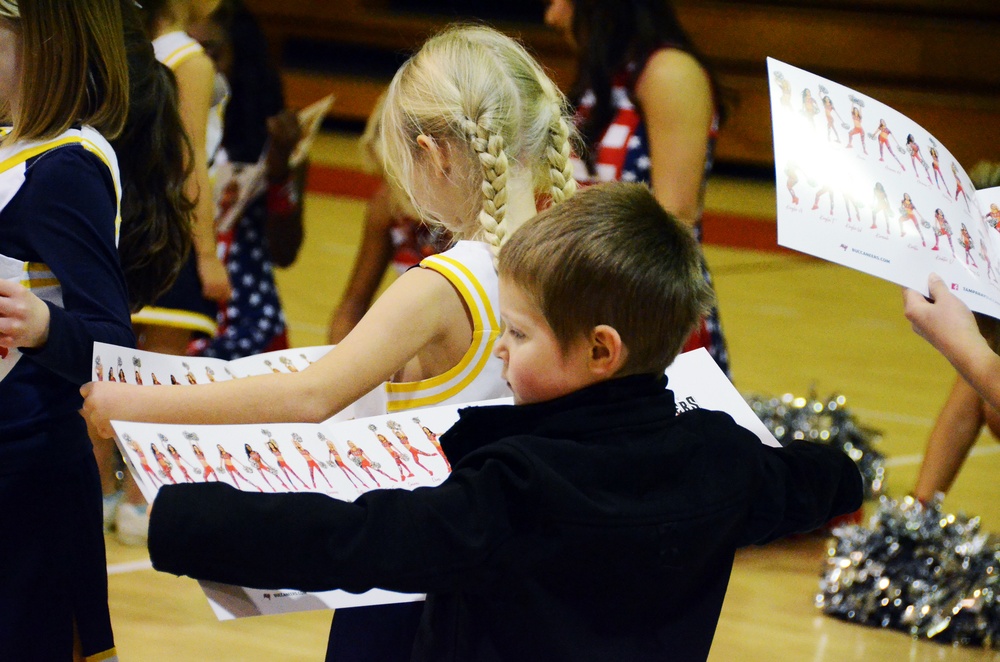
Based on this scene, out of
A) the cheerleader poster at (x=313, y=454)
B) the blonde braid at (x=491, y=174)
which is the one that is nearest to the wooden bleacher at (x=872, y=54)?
the blonde braid at (x=491, y=174)

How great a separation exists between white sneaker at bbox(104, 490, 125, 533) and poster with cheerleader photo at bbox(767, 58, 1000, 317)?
2.28 meters

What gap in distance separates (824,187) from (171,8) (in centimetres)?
187

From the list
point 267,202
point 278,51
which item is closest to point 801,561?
point 267,202

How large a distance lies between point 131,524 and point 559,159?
190cm

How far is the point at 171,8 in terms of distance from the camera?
2783 mm

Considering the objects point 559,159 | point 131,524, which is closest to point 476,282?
point 559,159

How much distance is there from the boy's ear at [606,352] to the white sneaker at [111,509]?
2.27 meters

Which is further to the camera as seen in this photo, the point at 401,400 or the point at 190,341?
the point at 190,341

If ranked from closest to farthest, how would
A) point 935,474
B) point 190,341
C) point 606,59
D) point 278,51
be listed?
point 606,59 < point 190,341 < point 935,474 < point 278,51

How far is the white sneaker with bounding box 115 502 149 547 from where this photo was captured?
3.10m

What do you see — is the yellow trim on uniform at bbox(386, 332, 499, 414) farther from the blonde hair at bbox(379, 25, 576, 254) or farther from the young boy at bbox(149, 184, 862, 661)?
the young boy at bbox(149, 184, 862, 661)

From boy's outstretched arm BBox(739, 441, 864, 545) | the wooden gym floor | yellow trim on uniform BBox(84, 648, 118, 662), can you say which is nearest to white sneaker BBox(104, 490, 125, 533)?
the wooden gym floor

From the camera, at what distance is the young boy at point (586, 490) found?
1.04m

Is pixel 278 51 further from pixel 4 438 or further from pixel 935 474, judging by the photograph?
pixel 4 438
